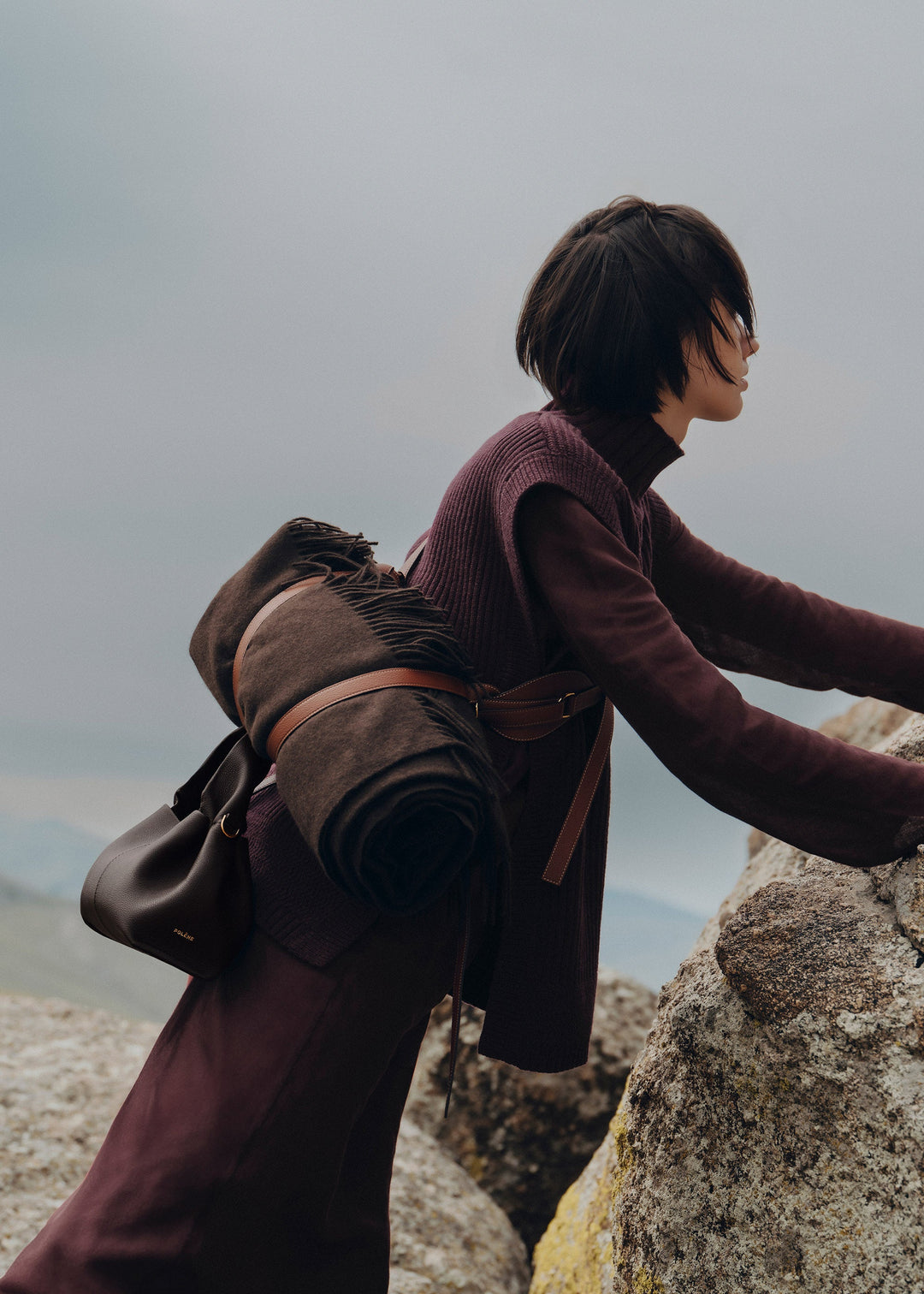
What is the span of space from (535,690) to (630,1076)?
0.83 m

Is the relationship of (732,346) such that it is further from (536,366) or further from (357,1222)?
(357,1222)

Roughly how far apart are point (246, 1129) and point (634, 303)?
1.35 meters

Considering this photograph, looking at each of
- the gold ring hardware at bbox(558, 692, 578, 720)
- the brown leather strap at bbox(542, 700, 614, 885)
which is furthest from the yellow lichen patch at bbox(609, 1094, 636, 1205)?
the gold ring hardware at bbox(558, 692, 578, 720)

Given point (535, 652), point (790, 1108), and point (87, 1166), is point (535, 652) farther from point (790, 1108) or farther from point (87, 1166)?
point (87, 1166)

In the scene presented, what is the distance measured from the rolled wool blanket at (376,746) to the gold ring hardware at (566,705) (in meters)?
0.17

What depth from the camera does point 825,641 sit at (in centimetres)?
206

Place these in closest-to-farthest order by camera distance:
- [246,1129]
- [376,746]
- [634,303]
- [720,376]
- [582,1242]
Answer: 1. [376,746]
2. [246,1129]
3. [634,303]
4. [720,376]
5. [582,1242]

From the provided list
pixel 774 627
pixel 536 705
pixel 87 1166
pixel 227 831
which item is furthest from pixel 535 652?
pixel 87 1166

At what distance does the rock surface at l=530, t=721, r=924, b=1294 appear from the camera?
1.43 m

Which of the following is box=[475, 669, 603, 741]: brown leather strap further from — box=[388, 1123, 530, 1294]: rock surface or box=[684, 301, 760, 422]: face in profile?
box=[388, 1123, 530, 1294]: rock surface

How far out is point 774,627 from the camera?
2096 millimetres

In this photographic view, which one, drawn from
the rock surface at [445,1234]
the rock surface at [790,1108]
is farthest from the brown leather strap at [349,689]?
the rock surface at [445,1234]

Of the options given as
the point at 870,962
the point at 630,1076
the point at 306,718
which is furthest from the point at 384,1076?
the point at 870,962

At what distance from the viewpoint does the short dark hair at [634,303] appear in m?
1.58
